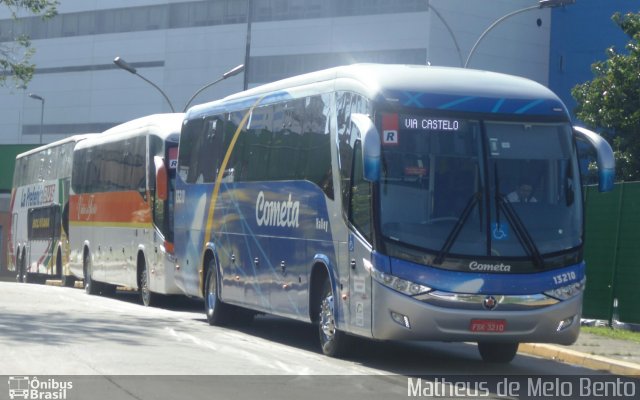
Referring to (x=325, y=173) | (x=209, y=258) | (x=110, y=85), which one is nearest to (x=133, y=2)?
(x=110, y=85)

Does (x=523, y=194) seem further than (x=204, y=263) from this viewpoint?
No

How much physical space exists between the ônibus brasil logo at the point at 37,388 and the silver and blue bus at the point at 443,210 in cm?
355

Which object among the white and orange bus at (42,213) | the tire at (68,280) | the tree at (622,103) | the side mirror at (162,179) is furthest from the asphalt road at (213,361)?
the tree at (622,103)

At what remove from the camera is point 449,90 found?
42.7ft

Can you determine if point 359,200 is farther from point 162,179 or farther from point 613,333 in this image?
point 162,179

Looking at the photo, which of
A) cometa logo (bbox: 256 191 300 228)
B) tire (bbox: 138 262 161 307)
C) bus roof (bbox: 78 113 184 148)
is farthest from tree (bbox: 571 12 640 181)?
cometa logo (bbox: 256 191 300 228)

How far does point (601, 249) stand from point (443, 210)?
7365mm

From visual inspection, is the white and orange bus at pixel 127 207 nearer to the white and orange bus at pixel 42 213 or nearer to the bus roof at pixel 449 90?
the white and orange bus at pixel 42 213

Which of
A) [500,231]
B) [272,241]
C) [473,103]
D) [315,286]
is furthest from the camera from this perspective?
[272,241]

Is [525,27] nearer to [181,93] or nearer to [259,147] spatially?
[181,93]

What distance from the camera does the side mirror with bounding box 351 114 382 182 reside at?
12.0 m

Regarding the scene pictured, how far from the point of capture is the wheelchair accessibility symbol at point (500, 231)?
12477 millimetres

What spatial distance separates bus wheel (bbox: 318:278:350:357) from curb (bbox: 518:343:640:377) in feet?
9.97

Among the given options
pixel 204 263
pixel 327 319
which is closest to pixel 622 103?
pixel 204 263
